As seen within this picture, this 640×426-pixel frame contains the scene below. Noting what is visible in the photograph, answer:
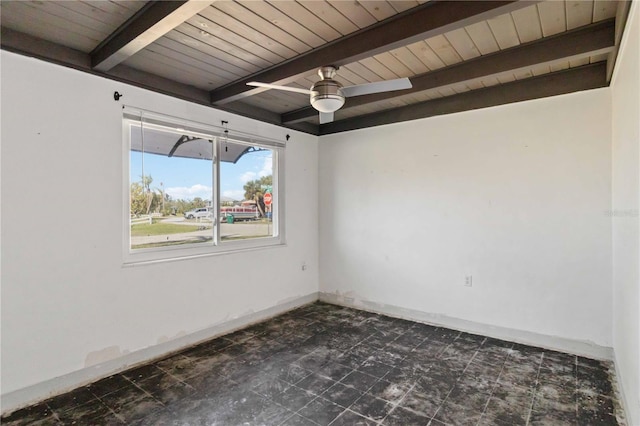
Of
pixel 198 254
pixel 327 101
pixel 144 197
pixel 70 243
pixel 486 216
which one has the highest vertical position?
pixel 327 101

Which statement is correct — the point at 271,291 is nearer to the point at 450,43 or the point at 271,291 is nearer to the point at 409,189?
the point at 409,189

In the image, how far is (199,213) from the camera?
331cm

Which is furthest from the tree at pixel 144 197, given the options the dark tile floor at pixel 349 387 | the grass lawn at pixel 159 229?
the dark tile floor at pixel 349 387

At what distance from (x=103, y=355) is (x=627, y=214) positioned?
12.8 feet

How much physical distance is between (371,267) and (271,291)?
4.33ft

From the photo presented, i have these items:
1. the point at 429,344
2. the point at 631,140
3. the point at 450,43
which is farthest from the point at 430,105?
the point at 429,344

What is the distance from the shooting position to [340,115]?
411 centimetres

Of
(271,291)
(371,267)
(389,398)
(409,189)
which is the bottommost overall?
(389,398)

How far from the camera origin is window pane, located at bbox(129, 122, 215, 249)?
2.81 metres

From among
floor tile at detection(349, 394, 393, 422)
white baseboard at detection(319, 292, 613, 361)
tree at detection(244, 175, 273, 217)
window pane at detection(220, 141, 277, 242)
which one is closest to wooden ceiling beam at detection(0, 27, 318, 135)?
window pane at detection(220, 141, 277, 242)

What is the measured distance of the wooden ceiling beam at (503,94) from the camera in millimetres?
2773

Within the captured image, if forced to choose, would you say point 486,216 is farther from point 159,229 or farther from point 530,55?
point 159,229

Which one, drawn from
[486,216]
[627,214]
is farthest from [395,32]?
[486,216]

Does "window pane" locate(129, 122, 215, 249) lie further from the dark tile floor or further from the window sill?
the dark tile floor
